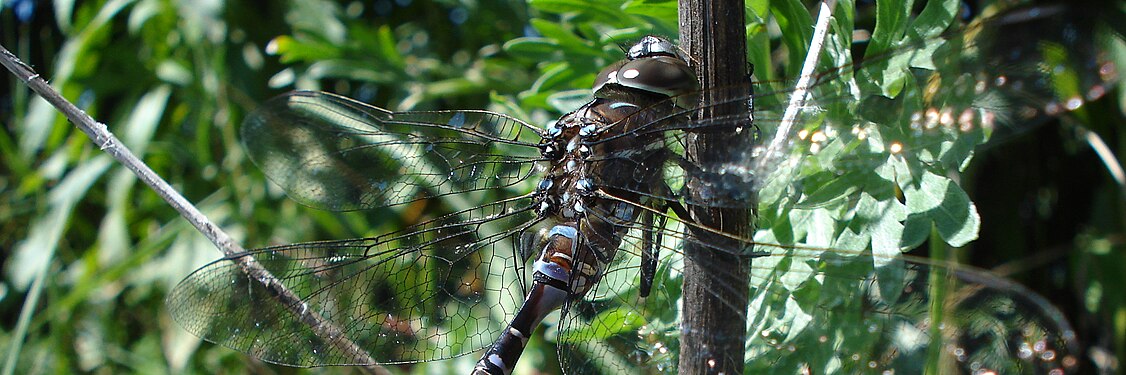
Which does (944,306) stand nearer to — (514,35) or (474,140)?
(474,140)

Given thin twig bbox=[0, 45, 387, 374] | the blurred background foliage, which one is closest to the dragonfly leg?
thin twig bbox=[0, 45, 387, 374]

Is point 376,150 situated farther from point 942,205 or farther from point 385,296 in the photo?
point 942,205

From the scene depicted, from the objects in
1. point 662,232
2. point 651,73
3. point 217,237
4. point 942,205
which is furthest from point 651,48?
point 217,237

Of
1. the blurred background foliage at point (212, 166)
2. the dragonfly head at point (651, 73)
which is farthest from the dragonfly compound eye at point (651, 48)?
the blurred background foliage at point (212, 166)

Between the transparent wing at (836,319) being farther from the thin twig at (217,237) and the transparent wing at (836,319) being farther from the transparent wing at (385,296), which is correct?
the thin twig at (217,237)

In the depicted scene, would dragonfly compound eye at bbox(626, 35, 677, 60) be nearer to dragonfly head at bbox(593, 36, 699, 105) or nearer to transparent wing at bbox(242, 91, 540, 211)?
dragonfly head at bbox(593, 36, 699, 105)

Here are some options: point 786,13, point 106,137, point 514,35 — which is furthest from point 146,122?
point 786,13
